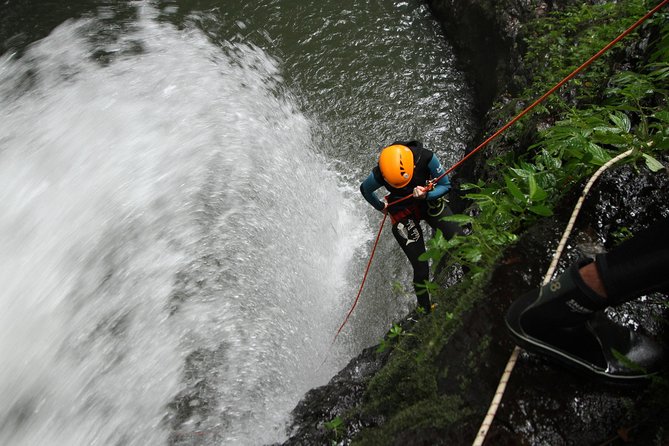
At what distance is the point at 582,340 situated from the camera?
2137 mm

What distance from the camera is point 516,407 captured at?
2.37 metres

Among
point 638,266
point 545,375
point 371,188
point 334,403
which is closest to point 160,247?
point 371,188

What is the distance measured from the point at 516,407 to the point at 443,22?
745cm

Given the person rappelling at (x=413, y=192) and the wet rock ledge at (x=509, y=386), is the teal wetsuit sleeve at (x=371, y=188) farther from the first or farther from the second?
the wet rock ledge at (x=509, y=386)

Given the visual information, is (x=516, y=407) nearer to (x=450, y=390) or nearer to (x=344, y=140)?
(x=450, y=390)

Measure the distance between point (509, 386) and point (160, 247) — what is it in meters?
4.02

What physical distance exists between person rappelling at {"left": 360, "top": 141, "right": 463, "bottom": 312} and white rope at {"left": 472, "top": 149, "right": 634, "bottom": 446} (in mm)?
1508

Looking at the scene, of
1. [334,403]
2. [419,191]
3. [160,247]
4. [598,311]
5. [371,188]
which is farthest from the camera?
[160,247]

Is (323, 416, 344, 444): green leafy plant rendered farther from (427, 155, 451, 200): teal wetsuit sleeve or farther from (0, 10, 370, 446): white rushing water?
(427, 155, 451, 200): teal wetsuit sleeve

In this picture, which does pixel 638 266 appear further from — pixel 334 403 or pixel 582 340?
pixel 334 403

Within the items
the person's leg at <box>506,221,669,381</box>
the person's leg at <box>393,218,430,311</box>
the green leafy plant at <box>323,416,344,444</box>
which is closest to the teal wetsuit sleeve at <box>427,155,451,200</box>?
the person's leg at <box>393,218,430,311</box>

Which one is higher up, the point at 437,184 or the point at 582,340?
the point at 582,340

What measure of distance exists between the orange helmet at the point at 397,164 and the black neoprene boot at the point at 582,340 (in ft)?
7.75

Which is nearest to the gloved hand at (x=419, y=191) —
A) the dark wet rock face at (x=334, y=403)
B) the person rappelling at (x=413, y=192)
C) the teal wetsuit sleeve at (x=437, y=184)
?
the person rappelling at (x=413, y=192)
